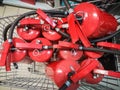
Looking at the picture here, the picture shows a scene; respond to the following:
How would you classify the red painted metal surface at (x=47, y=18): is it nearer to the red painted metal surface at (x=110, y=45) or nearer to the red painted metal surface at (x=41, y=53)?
the red painted metal surface at (x=41, y=53)

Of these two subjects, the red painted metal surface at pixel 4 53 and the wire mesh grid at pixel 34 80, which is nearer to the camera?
the red painted metal surface at pixel 4 53

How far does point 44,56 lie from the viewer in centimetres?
82

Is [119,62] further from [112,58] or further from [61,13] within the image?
[61,13]

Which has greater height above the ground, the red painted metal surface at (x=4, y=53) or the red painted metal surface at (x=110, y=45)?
the red painted metal surface at (x=110, y=45)

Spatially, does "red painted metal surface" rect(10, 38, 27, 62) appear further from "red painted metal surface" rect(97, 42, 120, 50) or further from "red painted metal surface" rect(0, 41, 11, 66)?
"red painted metal surface" rect(97, 42, 120, 50)

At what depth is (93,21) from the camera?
0.72m

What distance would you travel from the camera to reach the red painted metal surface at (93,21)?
723 mm

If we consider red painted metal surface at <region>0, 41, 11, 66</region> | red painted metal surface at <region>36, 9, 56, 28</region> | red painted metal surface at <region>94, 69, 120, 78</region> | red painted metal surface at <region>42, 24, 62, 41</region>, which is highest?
red painted metal surface at <region>36, 9, 56, 28</region>

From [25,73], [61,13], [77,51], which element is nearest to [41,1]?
[25,73]

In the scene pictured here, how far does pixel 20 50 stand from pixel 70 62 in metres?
0.23

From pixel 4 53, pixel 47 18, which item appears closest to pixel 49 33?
pixel 47 18

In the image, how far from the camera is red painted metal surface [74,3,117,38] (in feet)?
2.37

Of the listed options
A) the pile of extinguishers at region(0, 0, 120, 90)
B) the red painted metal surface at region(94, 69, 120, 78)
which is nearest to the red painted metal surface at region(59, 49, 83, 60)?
the pile of extinguishers at region(0, 0, 120, 90)

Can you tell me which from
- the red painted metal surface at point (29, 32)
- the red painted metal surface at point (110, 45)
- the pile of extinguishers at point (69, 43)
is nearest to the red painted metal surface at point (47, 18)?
the pile of extinguishers at point (69, 43)
